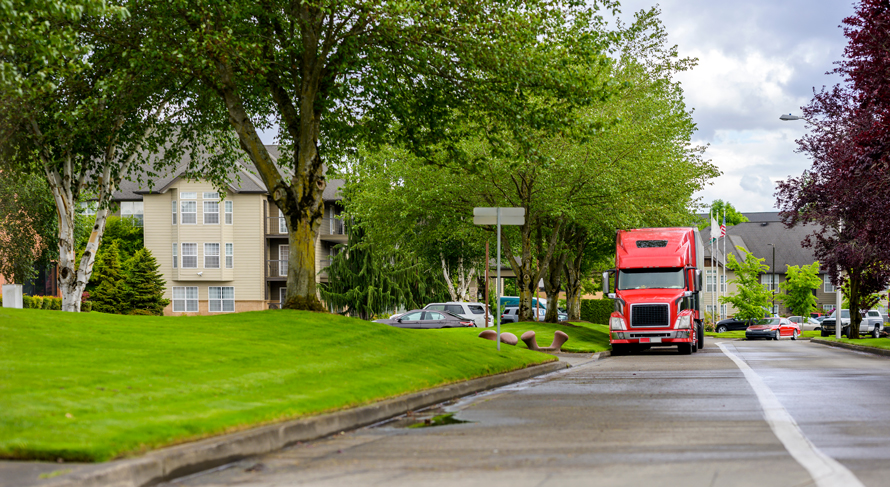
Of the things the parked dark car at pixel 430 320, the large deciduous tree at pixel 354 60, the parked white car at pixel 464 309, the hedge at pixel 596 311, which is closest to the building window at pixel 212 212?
the parked white car at pixel 464 309

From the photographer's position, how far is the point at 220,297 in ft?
199

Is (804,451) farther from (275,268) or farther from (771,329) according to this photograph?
(275,268)

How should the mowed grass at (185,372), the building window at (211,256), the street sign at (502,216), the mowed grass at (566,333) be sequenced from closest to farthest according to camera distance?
the mowed grass at (185,372), the street sign at (502,216), the mowed grass at (566,333), the building window at (211,256)

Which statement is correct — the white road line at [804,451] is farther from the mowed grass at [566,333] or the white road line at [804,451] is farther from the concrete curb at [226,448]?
the mowed grass at [566,333]

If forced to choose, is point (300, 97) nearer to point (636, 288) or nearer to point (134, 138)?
point (134, 138)

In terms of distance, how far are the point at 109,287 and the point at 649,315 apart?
107 ft

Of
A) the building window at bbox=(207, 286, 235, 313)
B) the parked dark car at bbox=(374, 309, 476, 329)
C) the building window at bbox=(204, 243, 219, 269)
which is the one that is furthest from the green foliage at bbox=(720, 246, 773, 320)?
the building window at bbox=(204, 243, 219, 269)

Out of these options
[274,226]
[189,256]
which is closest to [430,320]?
[274,226]

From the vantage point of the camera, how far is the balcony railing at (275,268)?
6072 cm

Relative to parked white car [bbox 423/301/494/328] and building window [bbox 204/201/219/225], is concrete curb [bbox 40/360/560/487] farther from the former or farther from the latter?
building window [bbox 204/201/219/225]

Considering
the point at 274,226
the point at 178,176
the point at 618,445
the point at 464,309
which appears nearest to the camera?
the point at 618,445

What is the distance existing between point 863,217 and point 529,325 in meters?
12.5

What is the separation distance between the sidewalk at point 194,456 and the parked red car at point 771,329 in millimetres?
49715

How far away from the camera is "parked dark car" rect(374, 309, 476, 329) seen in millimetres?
38938
